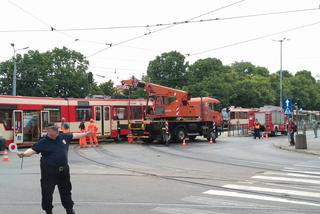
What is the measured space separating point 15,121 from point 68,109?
418 centimetres

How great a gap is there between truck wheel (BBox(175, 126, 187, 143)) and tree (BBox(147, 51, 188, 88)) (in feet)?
159

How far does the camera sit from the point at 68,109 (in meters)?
29.1

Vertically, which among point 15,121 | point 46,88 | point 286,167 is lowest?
point 286,167

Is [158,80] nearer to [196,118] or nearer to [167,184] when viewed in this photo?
[196,118]

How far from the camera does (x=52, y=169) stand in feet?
23.8

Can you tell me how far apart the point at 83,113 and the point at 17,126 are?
5293 mm

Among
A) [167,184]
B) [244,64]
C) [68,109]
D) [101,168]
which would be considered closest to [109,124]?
[68,109]

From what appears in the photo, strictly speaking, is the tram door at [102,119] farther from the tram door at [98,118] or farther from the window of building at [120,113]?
the window of building at [120,113]

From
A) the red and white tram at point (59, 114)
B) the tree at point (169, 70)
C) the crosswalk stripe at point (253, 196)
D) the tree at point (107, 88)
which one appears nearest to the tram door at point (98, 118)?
the red and white tram at point (59, 114)

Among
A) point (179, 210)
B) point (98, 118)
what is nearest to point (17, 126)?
point (98, 118)

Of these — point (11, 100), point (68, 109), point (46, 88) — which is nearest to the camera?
point (11, 100)

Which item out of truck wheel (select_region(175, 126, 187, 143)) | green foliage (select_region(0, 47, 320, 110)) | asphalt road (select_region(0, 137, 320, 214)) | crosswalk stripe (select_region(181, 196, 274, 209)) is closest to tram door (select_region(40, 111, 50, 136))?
truck wheel (select_region(175, 126, 187, 143))

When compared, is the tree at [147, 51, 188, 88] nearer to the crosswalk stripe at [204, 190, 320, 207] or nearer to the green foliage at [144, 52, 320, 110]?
the green foliage at [144, 52, 320, 110]

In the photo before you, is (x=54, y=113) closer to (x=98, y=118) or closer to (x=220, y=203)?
(x=98, y=118)
